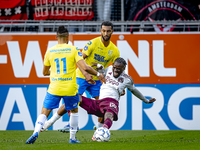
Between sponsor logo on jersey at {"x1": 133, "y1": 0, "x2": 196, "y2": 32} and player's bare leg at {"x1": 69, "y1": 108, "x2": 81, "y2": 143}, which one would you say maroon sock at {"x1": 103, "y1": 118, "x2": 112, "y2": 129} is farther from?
sponsor logo on jersey at {"x1": 133, "y1": 0, "x2": 196, "y2": 32}

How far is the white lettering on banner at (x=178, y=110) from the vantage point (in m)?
7.89

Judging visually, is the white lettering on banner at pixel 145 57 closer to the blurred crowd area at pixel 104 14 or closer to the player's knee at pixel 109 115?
the blurred crowd area at pixel 104 14

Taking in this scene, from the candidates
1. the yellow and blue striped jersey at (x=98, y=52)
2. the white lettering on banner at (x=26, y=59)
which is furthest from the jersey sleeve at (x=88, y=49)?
the white lettering on banner at (x=26, y=59)

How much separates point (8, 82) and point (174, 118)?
13.3 ft

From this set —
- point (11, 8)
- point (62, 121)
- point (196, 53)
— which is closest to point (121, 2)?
point (196, 53)

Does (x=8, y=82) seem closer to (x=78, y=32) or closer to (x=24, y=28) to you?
(x=24, y=28)

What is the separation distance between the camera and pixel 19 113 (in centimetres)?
783

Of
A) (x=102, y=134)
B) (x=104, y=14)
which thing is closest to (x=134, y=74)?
(x=104, y=14)

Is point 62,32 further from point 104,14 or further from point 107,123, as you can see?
point 104,14

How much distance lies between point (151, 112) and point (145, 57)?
4.36 ft

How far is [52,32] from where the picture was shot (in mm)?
7996

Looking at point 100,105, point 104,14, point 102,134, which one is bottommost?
point 102,134

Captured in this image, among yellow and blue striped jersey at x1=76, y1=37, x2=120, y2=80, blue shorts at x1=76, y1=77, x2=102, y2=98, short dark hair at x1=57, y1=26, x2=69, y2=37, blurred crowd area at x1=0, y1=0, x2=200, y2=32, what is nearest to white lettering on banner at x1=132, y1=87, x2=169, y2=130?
blurred crowd area at x1=0, y1=0, x2=200, y2=32

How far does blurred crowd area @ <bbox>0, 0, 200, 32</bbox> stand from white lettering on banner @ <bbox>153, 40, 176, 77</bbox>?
18.4 inches
